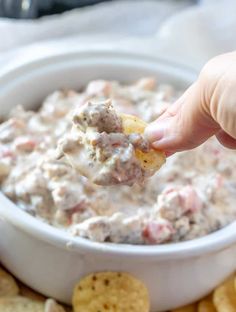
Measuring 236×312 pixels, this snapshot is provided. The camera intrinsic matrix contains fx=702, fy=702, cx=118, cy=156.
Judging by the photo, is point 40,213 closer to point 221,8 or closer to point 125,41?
point 125,41

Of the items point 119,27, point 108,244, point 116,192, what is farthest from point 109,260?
point 119,27

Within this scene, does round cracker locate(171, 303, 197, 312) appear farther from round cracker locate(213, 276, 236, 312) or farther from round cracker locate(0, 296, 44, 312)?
round cracker locate(0, 296, 44, 312)

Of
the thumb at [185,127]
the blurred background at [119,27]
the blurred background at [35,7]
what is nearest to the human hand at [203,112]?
the thumb at [185,127]

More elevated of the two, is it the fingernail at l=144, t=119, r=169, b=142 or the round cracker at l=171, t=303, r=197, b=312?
the fingernail at l=144, t=119, r=169, b=142

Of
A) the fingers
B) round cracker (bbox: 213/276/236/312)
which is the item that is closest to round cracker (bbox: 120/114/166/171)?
the fingers

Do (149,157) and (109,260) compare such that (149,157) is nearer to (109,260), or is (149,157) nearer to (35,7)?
(109,260)

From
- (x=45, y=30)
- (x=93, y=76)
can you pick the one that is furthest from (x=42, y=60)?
(x=45, y=30)
